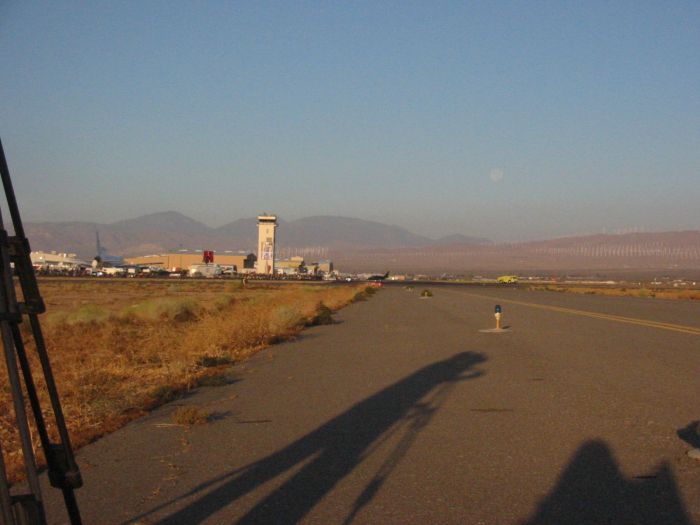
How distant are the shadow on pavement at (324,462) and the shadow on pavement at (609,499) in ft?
4.76

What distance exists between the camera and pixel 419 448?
8.45m

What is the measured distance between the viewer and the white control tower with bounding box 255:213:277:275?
140750 mm

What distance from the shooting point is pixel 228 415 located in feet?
35.0

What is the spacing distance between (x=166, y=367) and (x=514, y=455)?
357 inches

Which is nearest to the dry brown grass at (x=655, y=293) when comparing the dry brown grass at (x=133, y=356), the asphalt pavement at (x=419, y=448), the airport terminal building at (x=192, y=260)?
the dry brown grass at (x=133, y=356)

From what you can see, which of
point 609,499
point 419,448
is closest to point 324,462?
point 419,448

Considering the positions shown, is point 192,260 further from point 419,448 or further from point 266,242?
point 419,448

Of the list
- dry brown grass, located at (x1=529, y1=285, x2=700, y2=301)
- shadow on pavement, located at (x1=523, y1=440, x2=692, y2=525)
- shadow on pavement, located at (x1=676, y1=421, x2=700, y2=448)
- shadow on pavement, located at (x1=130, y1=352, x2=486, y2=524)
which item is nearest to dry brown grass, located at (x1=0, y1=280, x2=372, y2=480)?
shadow on pavement, located at (x1=130, y1=352, x2=486, y2=524)

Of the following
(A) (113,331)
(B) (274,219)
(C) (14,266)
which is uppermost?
(B) (274,219)

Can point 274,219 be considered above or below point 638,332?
above

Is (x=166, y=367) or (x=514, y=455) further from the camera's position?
(x=166, y=367)

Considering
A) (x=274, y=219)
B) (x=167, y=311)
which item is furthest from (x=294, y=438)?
(x=274, y=219)

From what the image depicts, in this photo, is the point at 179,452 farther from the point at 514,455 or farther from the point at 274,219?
the point at 274,219

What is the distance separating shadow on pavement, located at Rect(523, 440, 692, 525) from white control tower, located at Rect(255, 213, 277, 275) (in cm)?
13181
